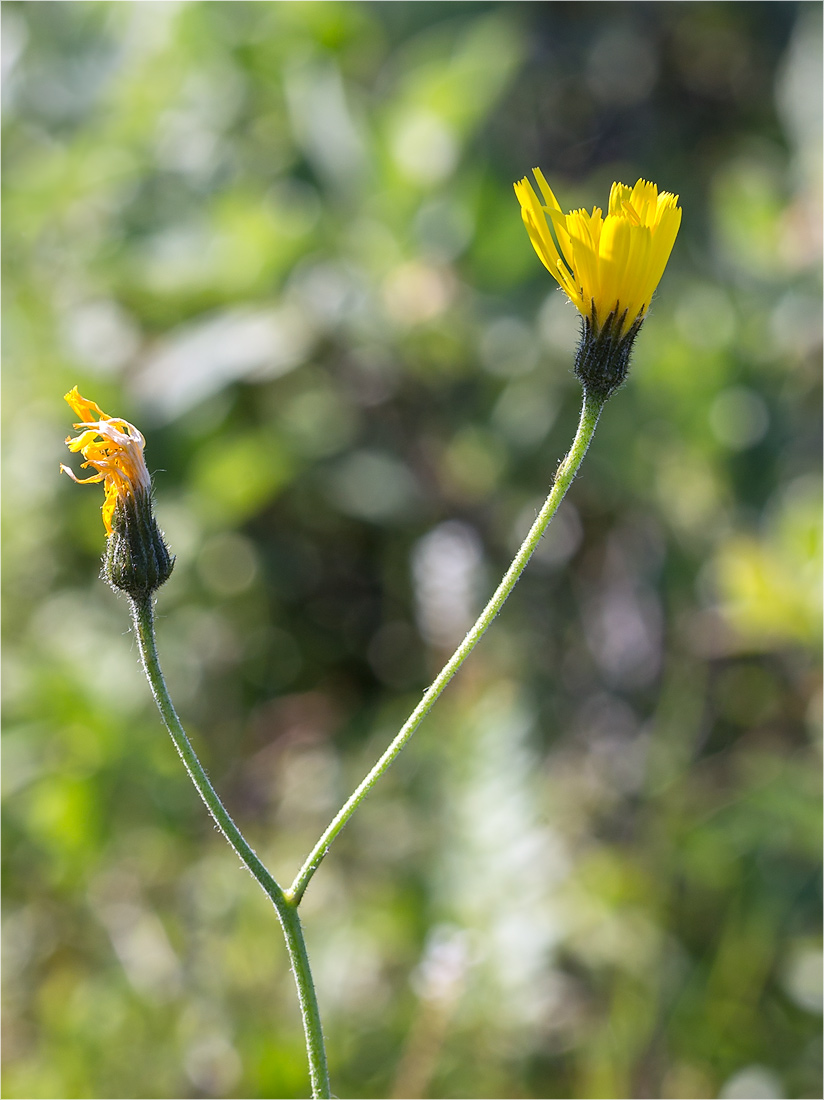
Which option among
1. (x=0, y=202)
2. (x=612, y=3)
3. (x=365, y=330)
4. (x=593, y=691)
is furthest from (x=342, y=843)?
(x=612, y=3)

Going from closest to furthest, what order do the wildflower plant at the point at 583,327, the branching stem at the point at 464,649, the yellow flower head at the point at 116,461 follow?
the branching stem at the point at 464,649, the wildflower plant at the point at 583,327, the yellow flower head at the point at 116,461

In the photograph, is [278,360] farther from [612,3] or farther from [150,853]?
[612,3]

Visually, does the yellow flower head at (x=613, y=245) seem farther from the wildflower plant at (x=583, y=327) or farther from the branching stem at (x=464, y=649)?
the branching stem at (x=464, y=649)

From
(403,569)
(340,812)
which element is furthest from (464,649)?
(403,569)

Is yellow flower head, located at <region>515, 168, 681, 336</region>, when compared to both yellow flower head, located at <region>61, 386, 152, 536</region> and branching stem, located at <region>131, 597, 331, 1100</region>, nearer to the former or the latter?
yellow flower head, located at <region>61, 386, 152, 536</region>

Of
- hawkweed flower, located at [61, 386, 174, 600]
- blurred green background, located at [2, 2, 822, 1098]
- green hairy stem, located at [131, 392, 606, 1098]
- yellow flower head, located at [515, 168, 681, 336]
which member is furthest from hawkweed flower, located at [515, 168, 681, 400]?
blurred green background, located at [2, 2, 822, 1098]

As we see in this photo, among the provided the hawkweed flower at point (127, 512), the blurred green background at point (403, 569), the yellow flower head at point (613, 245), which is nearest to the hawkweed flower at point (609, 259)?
the yellow flower head at point (613, 245)

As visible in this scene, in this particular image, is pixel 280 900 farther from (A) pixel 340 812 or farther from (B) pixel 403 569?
(B) pixel 403 569
